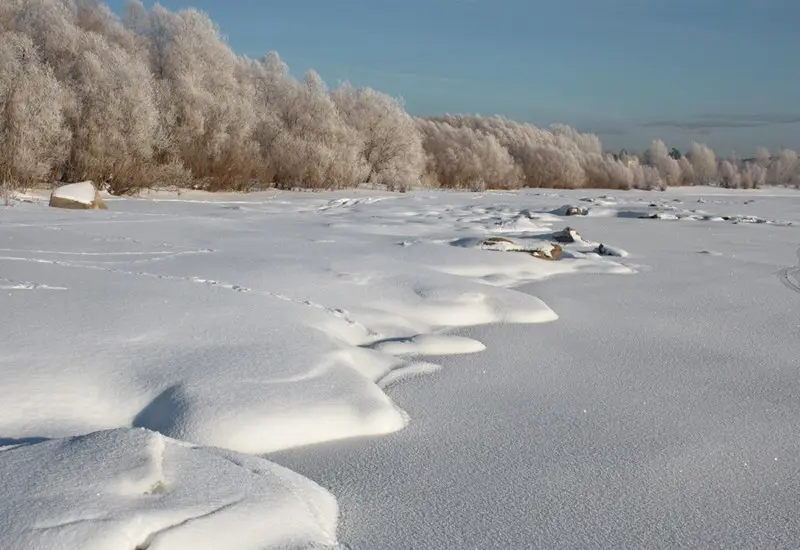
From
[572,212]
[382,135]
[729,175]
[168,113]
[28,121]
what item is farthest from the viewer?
[729,175]

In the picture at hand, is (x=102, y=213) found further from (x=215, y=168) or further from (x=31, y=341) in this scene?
(x=215, y=168)

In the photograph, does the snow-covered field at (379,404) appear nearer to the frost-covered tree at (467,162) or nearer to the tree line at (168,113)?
the tree line at (168,113)

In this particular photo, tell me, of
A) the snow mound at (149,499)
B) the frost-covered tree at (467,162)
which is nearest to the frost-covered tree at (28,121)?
the snow mound at (149,499)

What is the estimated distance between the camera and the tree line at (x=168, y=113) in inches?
424

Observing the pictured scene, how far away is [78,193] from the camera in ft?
27.3

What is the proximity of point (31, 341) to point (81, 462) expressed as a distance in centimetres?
123

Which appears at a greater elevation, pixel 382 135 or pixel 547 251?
pixel 382 135

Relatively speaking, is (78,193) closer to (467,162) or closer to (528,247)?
(528,247)

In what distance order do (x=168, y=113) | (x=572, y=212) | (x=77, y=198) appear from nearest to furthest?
(x=77, y=198), (x=572, y=212), (x=168, y=113)

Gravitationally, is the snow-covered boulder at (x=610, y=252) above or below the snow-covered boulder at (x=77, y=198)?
below

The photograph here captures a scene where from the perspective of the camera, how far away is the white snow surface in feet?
27.1

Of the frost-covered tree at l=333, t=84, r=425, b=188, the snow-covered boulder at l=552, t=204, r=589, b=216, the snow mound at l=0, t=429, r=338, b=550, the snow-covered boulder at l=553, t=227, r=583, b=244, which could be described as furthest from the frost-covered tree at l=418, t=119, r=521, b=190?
the snow mound at l=0, t=429, r=338, b=550

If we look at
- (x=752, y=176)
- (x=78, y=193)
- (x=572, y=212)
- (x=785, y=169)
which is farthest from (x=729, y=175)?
(x=78, y=193)

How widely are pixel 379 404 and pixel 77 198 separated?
6.92m
